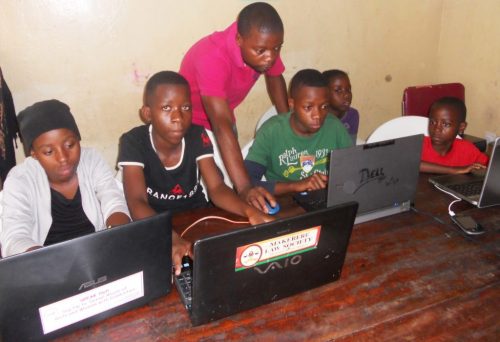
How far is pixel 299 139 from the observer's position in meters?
1.90

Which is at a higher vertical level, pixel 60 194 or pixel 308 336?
pixel 60 194

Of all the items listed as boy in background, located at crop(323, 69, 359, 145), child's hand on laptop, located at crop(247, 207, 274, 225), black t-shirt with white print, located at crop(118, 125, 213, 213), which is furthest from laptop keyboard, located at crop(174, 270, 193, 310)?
boy in background, located at crop(323, 69, 359, 145)

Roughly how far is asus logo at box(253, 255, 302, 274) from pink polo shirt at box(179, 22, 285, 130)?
95 cm

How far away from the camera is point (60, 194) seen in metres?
1.45

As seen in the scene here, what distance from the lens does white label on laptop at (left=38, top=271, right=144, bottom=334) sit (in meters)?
0.85

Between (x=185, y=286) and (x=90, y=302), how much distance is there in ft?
0.77

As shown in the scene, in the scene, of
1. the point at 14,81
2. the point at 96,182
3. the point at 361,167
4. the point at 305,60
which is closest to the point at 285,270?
the point at 361,167

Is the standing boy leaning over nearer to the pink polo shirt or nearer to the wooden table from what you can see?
the pink polo shirt

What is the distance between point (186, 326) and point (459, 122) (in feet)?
5.75

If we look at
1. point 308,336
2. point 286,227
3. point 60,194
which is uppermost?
point 286,227

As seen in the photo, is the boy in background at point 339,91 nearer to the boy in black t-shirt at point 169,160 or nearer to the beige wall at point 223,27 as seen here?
the beige wall at point 223,27

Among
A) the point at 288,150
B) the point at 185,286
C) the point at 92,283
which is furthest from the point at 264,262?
the point at 288,150

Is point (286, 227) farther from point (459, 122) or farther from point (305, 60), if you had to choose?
point (305, 60)

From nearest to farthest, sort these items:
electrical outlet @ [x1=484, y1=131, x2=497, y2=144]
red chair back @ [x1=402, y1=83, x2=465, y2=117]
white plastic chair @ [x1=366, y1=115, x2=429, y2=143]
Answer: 1. white plastic chair @ [x1=366, y1=115, x2=429, y2=143]
2. red chair back @ [x1=402, y1=83, x2=465, y2=117]
3. electrical outlet @ [x1=484, y1=131, x2=497, y2=144]
